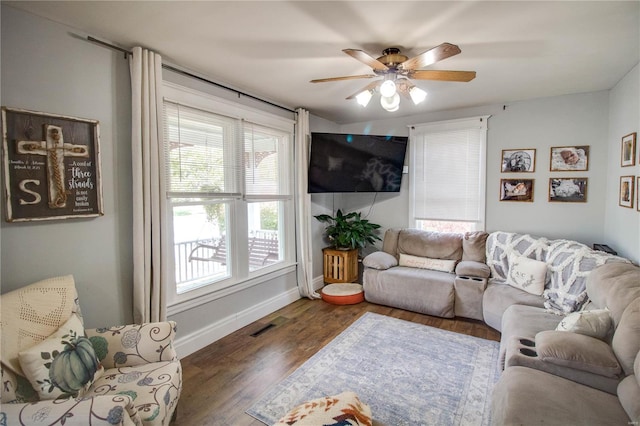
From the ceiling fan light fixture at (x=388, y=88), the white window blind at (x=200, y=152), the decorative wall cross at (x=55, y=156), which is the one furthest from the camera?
the white window blind at (x=200, y=152)

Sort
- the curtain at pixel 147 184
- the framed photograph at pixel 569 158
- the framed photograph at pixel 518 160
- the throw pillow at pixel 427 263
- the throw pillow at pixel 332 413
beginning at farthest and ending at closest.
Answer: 1. the throw pillow at pixel 427 263
2. the framed photograph at pixel 518 160
3. the framed photograph at pixel 569 158
4. the curtain at pixel 147 184
5. the throw pillow at pixel 332 413

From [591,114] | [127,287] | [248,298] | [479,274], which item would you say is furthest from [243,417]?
[591,114]

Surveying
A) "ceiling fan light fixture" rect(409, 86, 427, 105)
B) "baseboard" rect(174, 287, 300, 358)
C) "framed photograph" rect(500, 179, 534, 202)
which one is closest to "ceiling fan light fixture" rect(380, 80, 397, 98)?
"ceiling fan light fixture" rect(409, 86, 427, 105)

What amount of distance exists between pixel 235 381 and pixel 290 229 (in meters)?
1.95

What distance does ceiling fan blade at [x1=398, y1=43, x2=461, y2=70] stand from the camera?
1642 millimetres

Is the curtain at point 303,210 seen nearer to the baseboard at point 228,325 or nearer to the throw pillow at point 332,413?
the baseboard at point 228,325

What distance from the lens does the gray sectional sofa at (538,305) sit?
4.58 feet

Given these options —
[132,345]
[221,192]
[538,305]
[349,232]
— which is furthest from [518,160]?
[132,345]

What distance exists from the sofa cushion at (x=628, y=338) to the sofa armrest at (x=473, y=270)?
1648mm

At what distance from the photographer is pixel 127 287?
220 cm

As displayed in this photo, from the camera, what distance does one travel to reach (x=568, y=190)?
329 cm

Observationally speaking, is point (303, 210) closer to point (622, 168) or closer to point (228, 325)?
point (228, 325)

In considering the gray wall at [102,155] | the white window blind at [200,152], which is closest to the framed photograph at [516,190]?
the white window blind at [200,152]

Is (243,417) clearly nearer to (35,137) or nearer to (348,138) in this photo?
(35,137)
